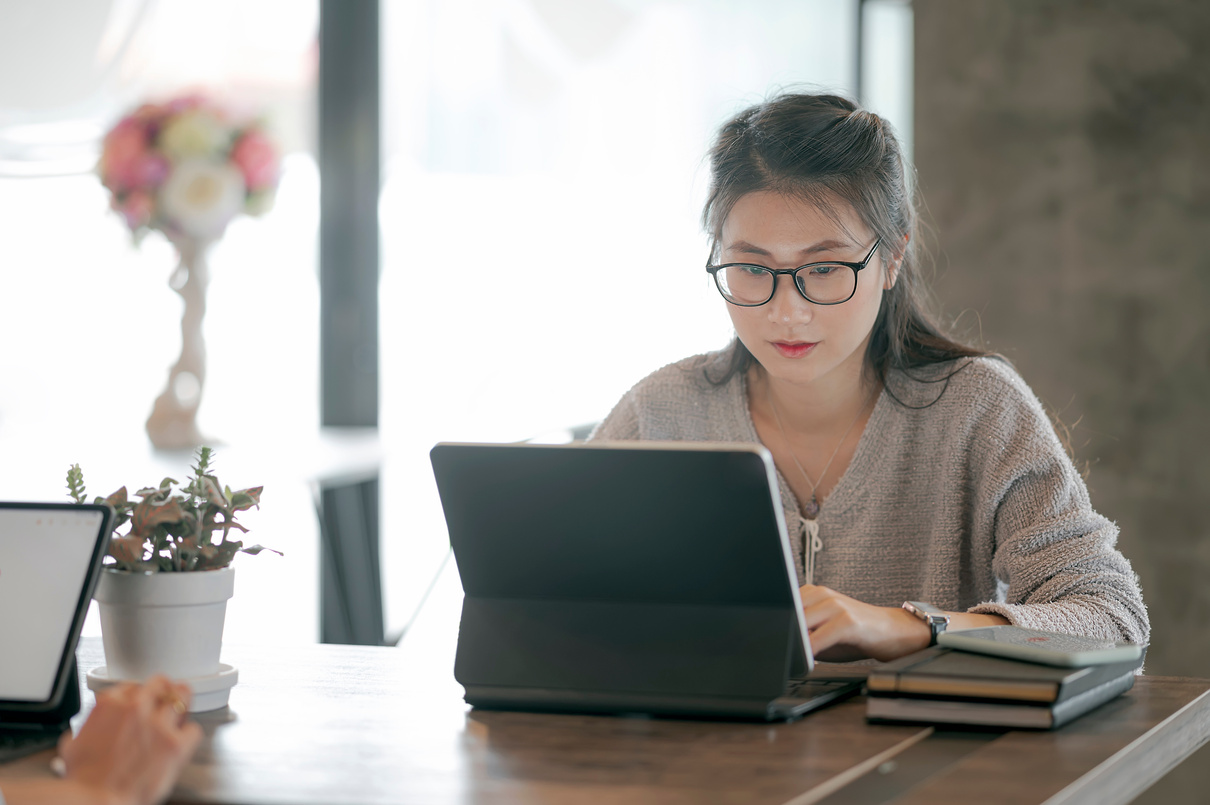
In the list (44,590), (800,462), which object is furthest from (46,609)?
(800,462)

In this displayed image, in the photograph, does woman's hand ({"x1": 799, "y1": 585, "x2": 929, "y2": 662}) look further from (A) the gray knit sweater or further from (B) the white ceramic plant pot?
(B) the white ceramic plant pot

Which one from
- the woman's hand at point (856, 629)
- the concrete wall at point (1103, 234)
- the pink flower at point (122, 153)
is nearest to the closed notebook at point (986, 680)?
the woman's hand at point (856, 629)

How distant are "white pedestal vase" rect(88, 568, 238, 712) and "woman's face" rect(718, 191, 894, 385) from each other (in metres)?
0.76

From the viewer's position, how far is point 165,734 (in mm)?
851

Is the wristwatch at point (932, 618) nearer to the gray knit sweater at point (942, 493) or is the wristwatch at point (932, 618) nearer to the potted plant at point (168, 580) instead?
the gray knit sweater at point (942, 493)

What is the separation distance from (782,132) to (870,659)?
704mm

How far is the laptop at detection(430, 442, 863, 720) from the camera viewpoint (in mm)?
1067

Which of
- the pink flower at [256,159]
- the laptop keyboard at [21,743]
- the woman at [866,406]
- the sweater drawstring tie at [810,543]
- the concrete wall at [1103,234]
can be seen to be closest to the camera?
the laptop keyboard at [21,743]

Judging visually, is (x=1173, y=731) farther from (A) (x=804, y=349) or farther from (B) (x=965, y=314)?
(B) (x=965, y=314)

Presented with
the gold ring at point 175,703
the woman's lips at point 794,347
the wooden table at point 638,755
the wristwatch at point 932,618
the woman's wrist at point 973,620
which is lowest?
the wooden table at point 638,755

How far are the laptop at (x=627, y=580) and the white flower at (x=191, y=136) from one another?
1.35m

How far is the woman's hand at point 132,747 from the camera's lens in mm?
848

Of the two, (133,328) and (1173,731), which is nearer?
(1173,731)

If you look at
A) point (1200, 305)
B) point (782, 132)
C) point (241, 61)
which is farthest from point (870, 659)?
point (1200, 305)
